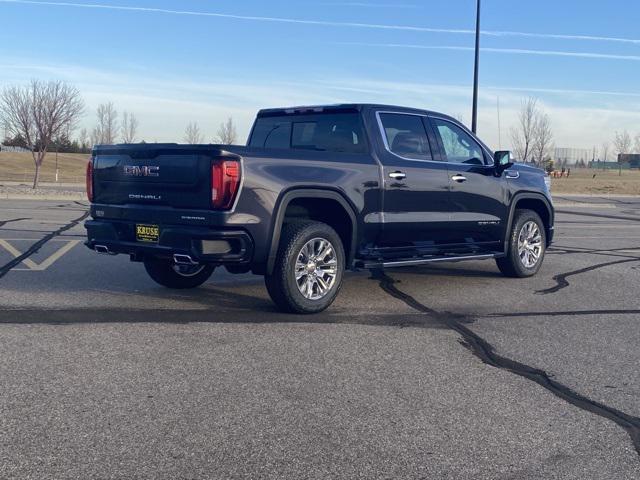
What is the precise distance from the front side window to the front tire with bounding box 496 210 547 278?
105cm

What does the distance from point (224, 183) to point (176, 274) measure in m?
2.23

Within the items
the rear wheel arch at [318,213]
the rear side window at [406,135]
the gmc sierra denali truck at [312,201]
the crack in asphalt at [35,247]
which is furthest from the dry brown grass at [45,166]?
the rear wheel arch at [318,213]

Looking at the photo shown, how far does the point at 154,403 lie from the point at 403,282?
17.0 ft

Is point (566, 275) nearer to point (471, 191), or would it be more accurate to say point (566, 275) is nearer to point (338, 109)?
point (471, 191)

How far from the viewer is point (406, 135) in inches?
337

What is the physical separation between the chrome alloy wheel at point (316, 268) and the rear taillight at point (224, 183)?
2.93ft

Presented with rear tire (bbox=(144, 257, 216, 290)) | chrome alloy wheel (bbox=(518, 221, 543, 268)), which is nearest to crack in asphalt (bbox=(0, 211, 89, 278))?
rear tire (bbox=(144, 257, 216, 290))

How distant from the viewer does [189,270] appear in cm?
863

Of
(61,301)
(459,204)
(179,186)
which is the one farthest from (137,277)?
(459,204)

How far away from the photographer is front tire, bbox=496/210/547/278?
9.84 metres

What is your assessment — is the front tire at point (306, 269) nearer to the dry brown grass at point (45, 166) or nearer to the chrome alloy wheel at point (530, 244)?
the chrome alloy wheel at point (530, 244)

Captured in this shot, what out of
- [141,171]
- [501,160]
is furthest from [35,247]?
[501,160]

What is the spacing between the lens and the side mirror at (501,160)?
931cm

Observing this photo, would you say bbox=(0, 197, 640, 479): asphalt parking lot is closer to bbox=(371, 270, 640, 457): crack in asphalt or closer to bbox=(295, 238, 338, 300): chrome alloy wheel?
bbox=(371, 270, 640, 457): crack in asphalt
